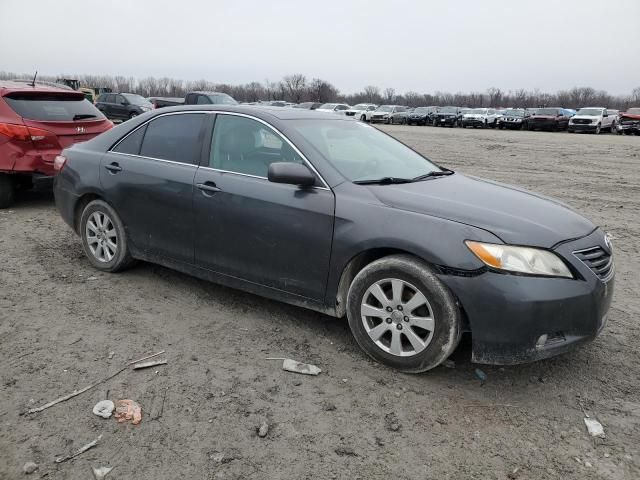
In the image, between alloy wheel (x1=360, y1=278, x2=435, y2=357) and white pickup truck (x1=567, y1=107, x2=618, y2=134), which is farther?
white pickup truck (x1=567, y1=107, x2=618, y2=134)

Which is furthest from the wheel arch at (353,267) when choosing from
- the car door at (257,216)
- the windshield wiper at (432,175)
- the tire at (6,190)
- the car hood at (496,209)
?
the tire at (6,190)

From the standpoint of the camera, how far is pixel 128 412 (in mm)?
2945

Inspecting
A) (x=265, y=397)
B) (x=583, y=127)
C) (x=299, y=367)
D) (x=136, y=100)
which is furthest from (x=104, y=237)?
(x=583, y=127)

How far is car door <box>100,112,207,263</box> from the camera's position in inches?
170

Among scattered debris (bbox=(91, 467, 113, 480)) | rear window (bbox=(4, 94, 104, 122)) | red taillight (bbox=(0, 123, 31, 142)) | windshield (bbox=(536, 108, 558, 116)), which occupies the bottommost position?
scattered debris (bbox=(91, 467, 113, 480))

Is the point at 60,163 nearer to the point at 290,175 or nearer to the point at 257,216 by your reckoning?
the point at 257,216

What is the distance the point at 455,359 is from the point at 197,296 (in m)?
2.20

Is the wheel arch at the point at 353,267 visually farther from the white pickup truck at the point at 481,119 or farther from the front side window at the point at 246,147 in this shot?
the white pickup truck at the point at 481,119

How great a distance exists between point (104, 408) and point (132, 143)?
8.66 ft


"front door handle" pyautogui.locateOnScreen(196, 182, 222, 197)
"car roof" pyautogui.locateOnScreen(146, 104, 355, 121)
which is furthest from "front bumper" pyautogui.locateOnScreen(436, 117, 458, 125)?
"front door handle" pyautogui.locateOnScreen(196, 182, 222, 197)

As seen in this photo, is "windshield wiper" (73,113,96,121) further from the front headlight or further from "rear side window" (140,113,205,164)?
the front headlight

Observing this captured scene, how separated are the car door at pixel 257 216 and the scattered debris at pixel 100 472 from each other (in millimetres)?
1668

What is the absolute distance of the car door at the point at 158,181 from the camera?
4316 mm

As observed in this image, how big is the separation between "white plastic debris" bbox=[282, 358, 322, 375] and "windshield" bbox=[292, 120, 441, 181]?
129 cm
